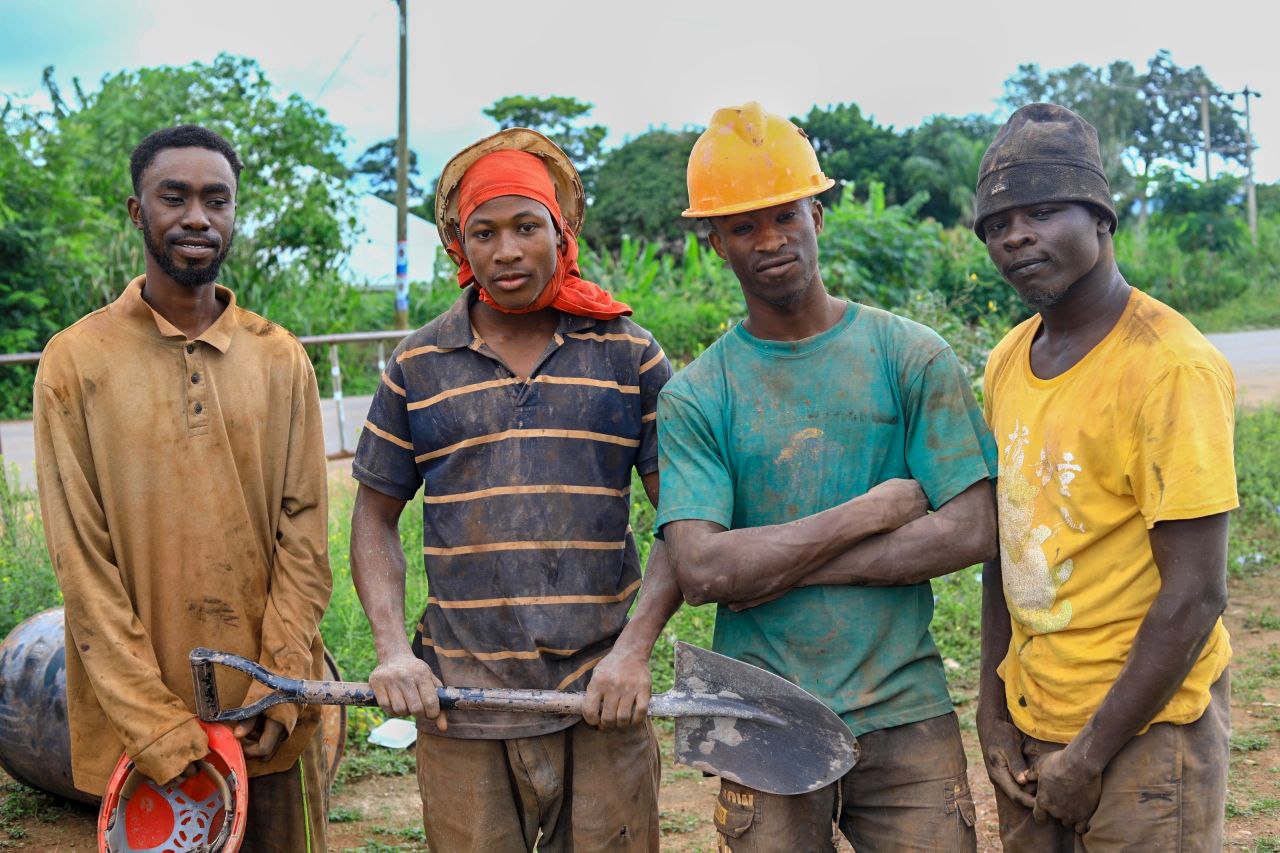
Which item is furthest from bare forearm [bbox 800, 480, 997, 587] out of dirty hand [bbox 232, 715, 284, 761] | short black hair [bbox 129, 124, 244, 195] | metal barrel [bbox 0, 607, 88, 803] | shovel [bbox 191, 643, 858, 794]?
metal barrel [bbox 0, 607, 88, 803]

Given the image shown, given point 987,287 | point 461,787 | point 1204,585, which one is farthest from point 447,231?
point 987,287

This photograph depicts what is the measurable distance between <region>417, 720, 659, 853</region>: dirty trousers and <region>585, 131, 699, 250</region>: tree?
26.6 m

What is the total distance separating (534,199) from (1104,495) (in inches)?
51.0

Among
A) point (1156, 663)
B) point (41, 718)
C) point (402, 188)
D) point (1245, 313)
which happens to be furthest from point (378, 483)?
point (1245, 313)

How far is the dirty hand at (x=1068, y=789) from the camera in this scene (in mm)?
2168

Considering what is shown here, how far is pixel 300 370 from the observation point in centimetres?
291

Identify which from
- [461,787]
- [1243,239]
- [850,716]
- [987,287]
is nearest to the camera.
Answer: [850,716]

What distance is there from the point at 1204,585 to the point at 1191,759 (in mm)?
335

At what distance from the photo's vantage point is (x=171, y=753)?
2582 mm

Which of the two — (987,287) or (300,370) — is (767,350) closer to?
(300,370)

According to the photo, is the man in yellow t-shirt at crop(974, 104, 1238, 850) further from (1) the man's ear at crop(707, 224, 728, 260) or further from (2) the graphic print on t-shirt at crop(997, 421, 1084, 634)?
(1) the man's ear at crop(707, 224, 728, 260)

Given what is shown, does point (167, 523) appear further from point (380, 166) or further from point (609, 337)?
point (380, 166)

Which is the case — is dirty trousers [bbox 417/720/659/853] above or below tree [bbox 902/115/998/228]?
below

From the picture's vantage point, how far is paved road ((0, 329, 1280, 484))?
1039 centimetres
